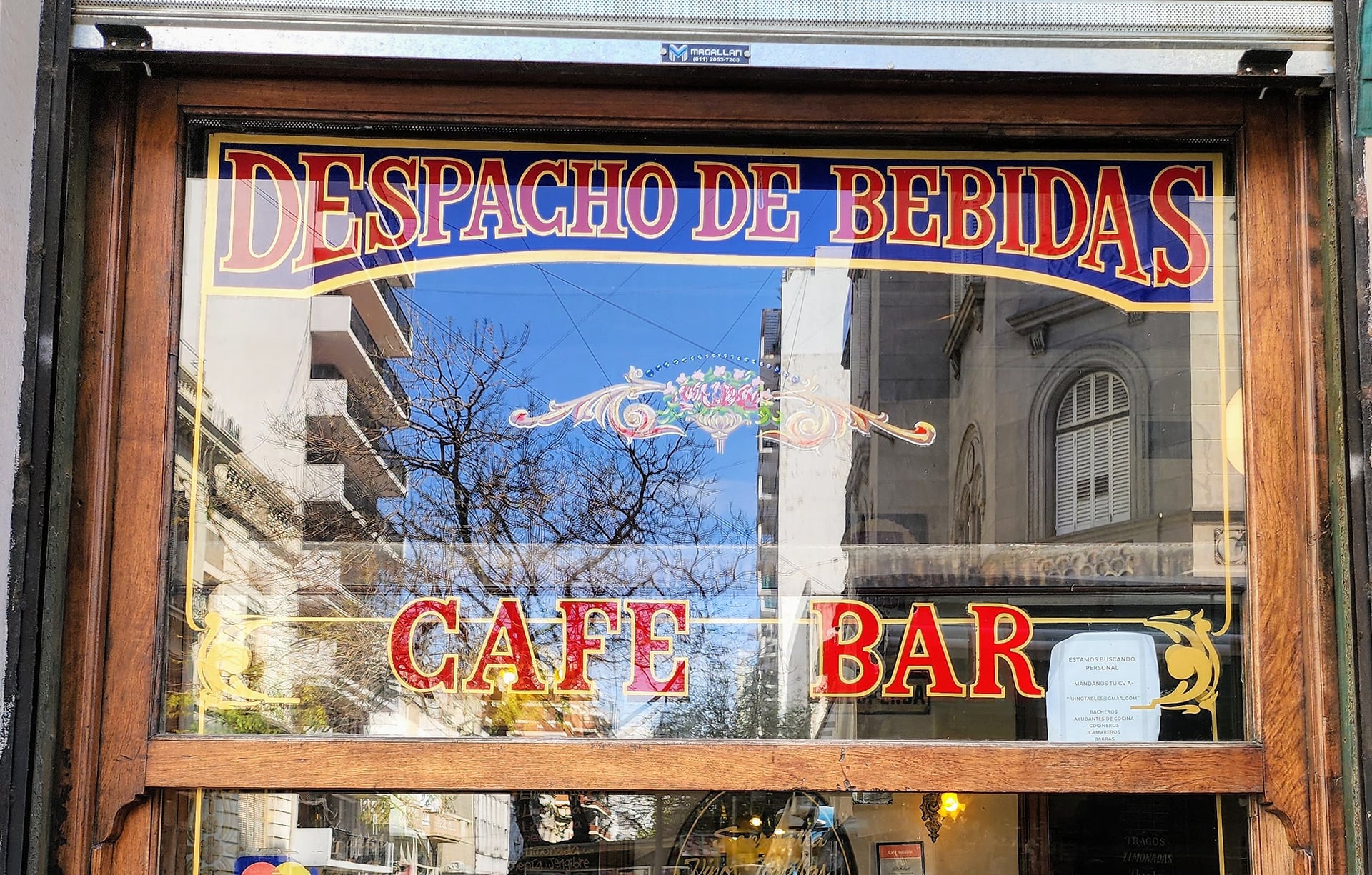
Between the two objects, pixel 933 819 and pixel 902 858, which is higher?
pixel 933 819

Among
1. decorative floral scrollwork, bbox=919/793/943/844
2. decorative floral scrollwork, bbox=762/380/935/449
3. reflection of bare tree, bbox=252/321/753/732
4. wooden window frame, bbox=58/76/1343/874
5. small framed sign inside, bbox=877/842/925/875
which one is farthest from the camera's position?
decorative floral scrollwork, bbox=919/793/943/844

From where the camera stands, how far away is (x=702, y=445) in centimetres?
319

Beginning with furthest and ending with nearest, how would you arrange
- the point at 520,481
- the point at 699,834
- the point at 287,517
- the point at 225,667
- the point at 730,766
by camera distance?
the point at 699,834 → the point at 520,481 → the point at 287,517 → the point at 225,667 → the point at 730,766

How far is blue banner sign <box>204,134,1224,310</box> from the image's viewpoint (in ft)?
9.98

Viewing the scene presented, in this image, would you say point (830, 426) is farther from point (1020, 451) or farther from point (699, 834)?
point (699, 834)

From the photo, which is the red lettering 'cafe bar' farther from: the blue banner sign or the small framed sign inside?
the small framed sign inside

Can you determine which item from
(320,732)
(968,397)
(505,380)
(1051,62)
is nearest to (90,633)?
(320,732)

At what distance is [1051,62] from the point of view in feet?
9.05

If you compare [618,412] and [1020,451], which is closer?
[1020,451]

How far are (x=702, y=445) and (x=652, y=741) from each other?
805 mm

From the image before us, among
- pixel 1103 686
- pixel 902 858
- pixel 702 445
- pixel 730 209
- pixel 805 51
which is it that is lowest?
pixel 902 858

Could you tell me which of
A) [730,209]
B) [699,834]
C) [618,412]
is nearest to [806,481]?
[618,412]

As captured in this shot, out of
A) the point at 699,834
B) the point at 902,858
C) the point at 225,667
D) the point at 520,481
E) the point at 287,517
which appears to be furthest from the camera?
the point at 902,858

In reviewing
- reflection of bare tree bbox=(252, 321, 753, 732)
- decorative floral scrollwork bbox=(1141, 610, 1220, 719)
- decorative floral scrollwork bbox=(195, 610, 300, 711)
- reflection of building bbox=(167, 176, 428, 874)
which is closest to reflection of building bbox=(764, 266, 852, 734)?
reflection of bare tree bbox=(252, 321, 753, 732)
